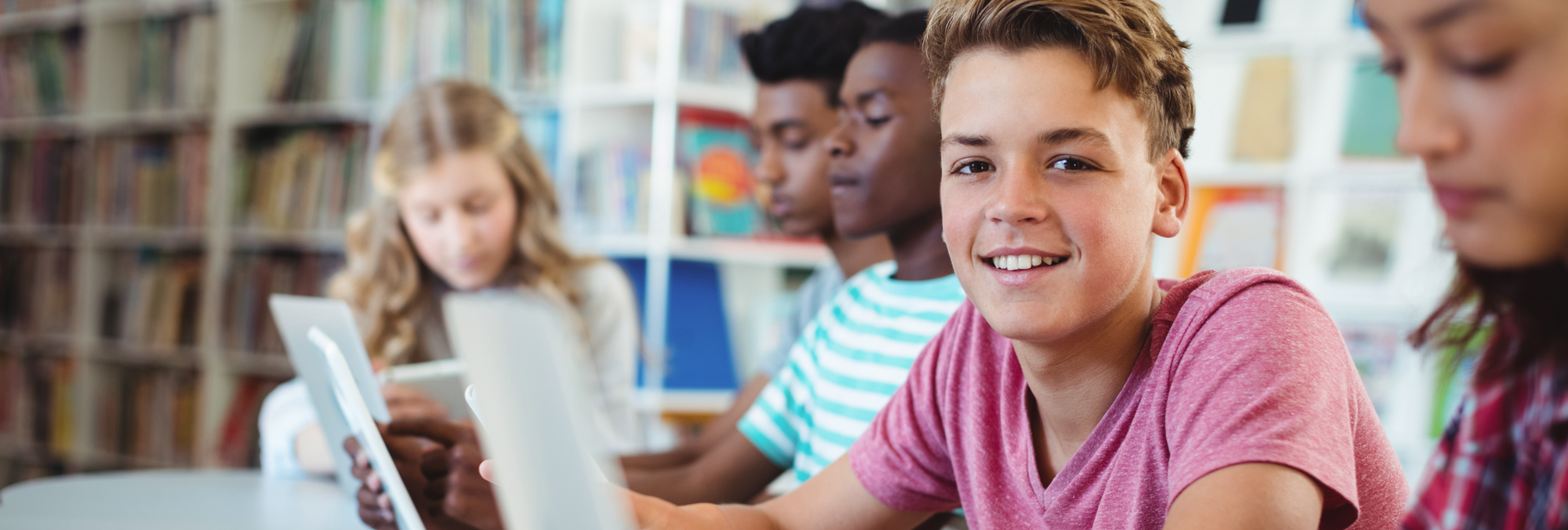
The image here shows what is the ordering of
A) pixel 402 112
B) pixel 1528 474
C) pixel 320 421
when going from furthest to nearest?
pixel 402 112 < pixel 320 421 < pixel 1528 474

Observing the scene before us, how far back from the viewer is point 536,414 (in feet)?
1.61

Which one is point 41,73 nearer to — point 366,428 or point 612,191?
point 612,191

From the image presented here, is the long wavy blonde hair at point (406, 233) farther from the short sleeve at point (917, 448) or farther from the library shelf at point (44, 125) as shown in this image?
the library shelf at point (44, 125)

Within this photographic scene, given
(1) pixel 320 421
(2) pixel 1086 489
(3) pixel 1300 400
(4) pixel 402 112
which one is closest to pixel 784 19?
(4) pixel 402 112

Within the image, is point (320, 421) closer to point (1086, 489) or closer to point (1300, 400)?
point (1086, 489)

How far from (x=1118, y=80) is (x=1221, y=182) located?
1.78 meters

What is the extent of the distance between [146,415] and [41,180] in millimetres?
820

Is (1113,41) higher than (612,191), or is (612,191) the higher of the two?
(1113,41)

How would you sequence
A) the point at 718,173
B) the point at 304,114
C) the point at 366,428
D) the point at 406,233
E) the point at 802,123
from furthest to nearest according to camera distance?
the point at 304,114
the point at 718,173
the point at 406,233
the point at 802,123
the point at 366,428

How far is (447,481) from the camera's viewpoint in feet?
3.28

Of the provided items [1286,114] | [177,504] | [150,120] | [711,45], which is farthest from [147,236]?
[1286,114]

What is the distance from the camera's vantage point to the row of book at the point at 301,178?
2879mm

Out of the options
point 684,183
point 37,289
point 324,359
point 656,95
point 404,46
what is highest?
point 404,46

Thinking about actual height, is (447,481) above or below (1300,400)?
below
